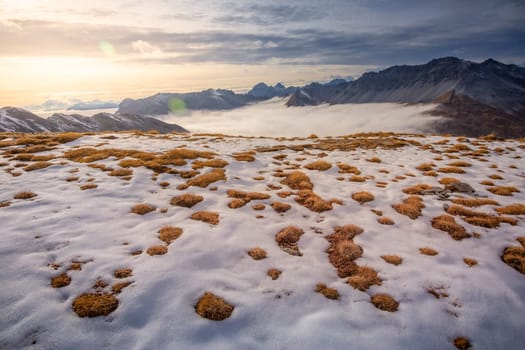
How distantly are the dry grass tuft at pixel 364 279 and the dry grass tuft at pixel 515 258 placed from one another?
5958mm

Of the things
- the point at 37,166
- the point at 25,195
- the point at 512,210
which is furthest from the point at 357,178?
the point at 37,166

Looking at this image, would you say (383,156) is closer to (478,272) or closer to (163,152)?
(478,272)

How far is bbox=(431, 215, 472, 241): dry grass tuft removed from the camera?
13.2m

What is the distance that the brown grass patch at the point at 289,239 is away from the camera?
40.4 feet

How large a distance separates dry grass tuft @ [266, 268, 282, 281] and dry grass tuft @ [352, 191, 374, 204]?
916 centimetres

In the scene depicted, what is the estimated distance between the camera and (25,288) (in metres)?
8.86

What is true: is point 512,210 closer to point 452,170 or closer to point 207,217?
point 452,170

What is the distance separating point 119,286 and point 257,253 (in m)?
5.52

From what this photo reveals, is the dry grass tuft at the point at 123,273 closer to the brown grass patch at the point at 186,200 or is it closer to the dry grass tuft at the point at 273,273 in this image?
the dry grass tuft at the point at 273,273

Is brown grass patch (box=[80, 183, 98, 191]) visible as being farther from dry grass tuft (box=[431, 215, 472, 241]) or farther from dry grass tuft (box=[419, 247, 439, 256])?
dry grass tuft (box=[431, 215, 472, 241])

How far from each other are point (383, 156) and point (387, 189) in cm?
1209

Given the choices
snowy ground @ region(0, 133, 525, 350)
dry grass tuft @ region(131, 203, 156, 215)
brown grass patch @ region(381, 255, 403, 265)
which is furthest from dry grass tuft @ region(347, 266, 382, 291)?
dry grass tuft @ region(131, 203, 156, 215)

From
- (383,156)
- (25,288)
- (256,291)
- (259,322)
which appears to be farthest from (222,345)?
(383,156)

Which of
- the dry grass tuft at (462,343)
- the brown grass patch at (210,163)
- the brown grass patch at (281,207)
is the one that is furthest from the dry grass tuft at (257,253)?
the brown grass patch at (210,163)
